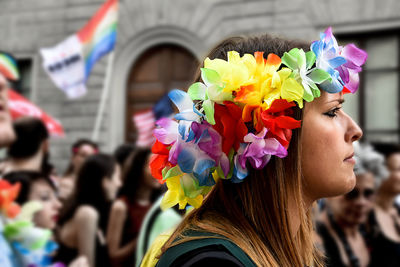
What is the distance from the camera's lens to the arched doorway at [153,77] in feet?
38.5

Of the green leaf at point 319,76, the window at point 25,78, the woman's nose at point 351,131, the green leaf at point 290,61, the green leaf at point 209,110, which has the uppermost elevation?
the window at point 25,78

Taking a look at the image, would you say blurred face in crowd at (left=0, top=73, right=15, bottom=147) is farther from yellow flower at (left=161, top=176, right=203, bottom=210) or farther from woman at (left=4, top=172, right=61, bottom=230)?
yellow flower at (left=161, top=176, right=203, bottom=210)

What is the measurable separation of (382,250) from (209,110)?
3.29m

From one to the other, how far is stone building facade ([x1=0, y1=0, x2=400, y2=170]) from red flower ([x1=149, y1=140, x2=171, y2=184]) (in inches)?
346

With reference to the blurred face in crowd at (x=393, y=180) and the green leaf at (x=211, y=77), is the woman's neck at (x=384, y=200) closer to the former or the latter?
the blurred face in crowd at (x=393, y=180)

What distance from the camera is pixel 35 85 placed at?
1219cm

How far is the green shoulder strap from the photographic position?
123 centimetres

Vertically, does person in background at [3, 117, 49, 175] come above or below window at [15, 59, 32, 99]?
below

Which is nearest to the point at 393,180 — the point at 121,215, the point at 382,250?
the point at 382,250

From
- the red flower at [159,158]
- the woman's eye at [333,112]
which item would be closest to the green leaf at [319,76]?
the woman's eye at [333,112]

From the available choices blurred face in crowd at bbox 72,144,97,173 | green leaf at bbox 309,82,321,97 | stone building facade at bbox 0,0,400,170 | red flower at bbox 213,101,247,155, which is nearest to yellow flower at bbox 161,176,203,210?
red flower at bbox 213,101,247,155

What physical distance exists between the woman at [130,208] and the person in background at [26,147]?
715mm

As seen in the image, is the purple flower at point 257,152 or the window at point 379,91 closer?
the purple flower at point 257,152

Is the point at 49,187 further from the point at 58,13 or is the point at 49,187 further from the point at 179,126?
the point at 58,13
